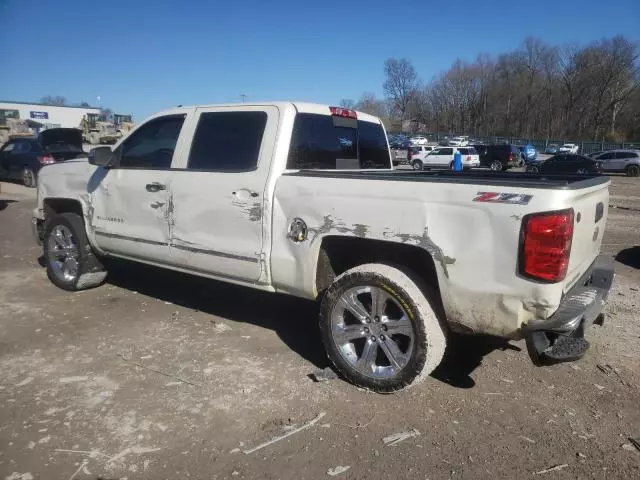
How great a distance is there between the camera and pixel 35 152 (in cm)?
1578

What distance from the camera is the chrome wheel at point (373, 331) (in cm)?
317

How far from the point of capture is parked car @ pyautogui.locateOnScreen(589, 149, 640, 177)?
96.8 ft

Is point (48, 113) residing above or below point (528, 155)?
above

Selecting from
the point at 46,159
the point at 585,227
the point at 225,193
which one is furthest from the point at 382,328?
the point at 46,159

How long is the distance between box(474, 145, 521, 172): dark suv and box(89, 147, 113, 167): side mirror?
31691mm

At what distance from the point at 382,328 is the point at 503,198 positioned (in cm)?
116

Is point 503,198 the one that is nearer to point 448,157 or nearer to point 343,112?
point 343,112

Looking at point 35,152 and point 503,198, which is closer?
point 503,198

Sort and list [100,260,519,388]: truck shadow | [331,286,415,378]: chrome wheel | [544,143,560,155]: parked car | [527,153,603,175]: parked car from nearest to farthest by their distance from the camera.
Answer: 1. [331,286,415,378]: chrome wheel
2. [100,260,519,388]: truck shadow
3. [527,153,603,175]: parked car
4. [544,143,560,155]: parked car

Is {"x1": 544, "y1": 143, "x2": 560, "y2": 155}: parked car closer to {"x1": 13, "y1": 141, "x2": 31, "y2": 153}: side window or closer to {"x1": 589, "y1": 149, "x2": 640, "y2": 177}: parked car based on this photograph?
{"x1": 589, "y1": 149, "x2": 640, "y2": 177}: parked car

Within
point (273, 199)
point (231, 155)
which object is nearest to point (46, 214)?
point (231, 155)

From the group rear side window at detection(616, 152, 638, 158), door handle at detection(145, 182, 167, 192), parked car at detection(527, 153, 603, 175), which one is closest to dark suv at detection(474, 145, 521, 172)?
parked car at detection(527, 153, 603, 175)

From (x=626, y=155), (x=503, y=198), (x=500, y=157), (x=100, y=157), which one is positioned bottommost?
(x=500, y=157)

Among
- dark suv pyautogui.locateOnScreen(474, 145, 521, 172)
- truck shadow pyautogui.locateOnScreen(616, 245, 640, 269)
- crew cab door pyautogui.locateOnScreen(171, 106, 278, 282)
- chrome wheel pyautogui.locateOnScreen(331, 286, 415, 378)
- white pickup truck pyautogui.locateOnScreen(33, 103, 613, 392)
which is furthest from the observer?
dark suv pyautogui.locateOnScreen(474, 145, 521, 172)
